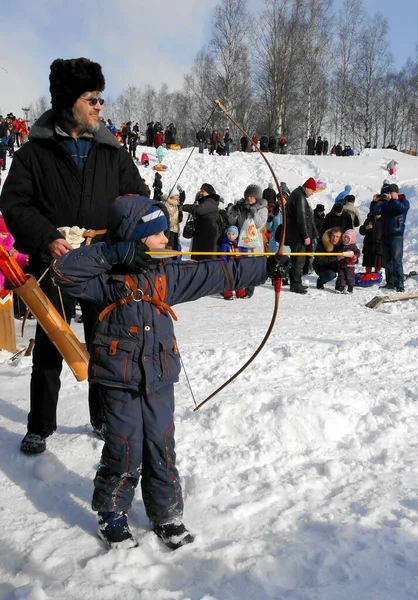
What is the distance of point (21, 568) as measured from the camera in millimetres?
2162

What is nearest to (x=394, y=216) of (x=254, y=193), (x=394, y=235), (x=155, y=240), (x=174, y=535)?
(x=394, y=235)

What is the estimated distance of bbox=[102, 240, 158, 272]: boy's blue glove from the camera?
220 centimetres

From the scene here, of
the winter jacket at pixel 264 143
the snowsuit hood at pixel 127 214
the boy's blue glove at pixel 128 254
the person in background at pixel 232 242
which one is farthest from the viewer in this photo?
the winter jacket at pixel 264 143

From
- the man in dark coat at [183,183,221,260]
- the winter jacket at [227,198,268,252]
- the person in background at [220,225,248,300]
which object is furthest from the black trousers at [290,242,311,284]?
the man in dark coat at [183,183,221,260]

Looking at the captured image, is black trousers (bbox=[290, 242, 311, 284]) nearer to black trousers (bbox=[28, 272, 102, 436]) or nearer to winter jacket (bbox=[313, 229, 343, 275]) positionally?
winter jacket (bbox=[313, 229, 343, 275])

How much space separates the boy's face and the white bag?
5.94 metres

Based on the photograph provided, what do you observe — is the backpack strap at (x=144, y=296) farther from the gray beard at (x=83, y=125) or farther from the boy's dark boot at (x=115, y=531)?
the gray beard at (x=83, y=125)

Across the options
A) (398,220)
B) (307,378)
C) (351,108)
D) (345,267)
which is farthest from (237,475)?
(351,108)

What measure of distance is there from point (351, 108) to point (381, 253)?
3609 centimetres

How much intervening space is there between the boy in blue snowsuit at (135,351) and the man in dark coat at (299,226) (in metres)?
6.27

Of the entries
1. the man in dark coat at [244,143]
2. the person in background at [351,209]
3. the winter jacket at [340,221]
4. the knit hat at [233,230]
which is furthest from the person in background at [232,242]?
the man in dark coat at [244,143]

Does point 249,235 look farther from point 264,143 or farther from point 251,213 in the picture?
point 264,143

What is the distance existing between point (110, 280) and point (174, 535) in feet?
3.79

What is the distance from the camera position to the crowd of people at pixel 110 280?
7.48 feet
